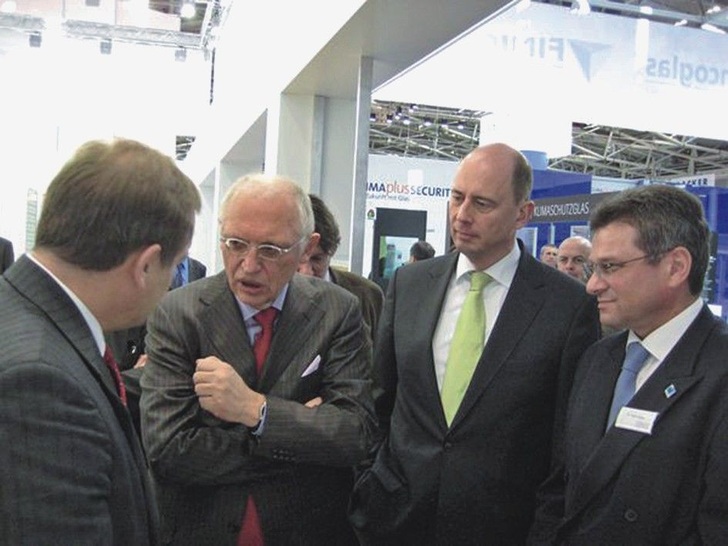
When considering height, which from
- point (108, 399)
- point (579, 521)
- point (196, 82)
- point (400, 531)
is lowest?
point (400, 531)

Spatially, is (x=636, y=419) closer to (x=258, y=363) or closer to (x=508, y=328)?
(x=508, y=328)

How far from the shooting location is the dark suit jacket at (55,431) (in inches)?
38.6

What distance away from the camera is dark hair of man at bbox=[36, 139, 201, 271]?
111 cm

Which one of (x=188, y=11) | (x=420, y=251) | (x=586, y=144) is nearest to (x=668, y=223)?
(x=420, y=251)

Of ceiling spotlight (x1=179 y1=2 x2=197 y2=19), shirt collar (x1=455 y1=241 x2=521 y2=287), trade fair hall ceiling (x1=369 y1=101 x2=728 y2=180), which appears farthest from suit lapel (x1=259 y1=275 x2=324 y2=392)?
trade fair hall ceiling (x1=369 y1=101 x2=728 y2=180)

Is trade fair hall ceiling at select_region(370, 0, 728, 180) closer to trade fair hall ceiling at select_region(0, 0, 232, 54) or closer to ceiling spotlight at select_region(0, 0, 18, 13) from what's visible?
trade fair hall ceiling at select_region(0, 0, 232, 54)

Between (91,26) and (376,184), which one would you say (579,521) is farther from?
(91,26)

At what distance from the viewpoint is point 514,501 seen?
2.02 m

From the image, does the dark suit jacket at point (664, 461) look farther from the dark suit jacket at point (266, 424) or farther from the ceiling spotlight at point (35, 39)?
the ceiling spotlight at point (35, 39)

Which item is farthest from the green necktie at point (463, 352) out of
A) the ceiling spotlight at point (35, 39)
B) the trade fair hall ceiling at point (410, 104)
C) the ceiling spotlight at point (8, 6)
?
the ceiling spotlight at point (35, 39)

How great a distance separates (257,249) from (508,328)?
0.70m

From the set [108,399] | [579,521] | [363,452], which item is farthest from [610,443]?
[108,399]

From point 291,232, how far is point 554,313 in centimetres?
74

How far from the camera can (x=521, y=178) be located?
2211 mm
